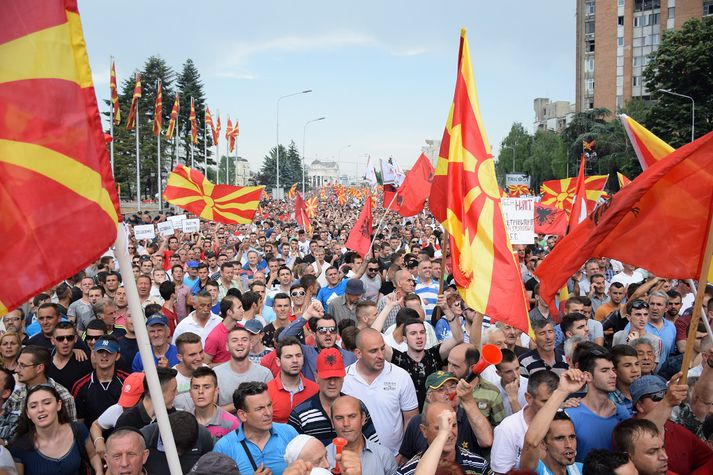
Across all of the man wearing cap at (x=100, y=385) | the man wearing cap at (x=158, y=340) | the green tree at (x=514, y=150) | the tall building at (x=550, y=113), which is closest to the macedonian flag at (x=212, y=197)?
the man wearing cap at (x=158, y=340)

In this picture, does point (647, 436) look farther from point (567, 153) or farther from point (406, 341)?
point (567, 153)

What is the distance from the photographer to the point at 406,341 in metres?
6.05

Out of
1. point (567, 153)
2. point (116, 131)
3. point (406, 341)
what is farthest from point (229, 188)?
point (567, 153)

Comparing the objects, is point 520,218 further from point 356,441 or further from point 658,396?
point 356,441

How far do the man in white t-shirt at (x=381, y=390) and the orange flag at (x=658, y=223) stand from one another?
1290 millimetres

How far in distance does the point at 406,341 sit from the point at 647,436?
8.16 feet

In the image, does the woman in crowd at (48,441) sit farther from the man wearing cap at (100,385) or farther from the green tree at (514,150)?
the green tree at (514,150)

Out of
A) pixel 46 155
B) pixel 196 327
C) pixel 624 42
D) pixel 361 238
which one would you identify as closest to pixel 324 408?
pixel 46 155

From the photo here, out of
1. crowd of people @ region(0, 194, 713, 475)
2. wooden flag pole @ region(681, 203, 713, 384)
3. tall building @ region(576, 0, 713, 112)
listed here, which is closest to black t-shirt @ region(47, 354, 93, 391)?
crowd of people @ region(0, 194, 713, 475)

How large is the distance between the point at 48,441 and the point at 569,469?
332 cm

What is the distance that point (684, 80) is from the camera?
1708 inches

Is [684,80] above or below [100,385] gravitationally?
above

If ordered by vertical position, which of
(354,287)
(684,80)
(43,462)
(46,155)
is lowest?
(43,462)

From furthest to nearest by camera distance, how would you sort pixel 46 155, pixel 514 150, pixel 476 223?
pixel 514 150 → pixel 476 223 → pixel 46 155
